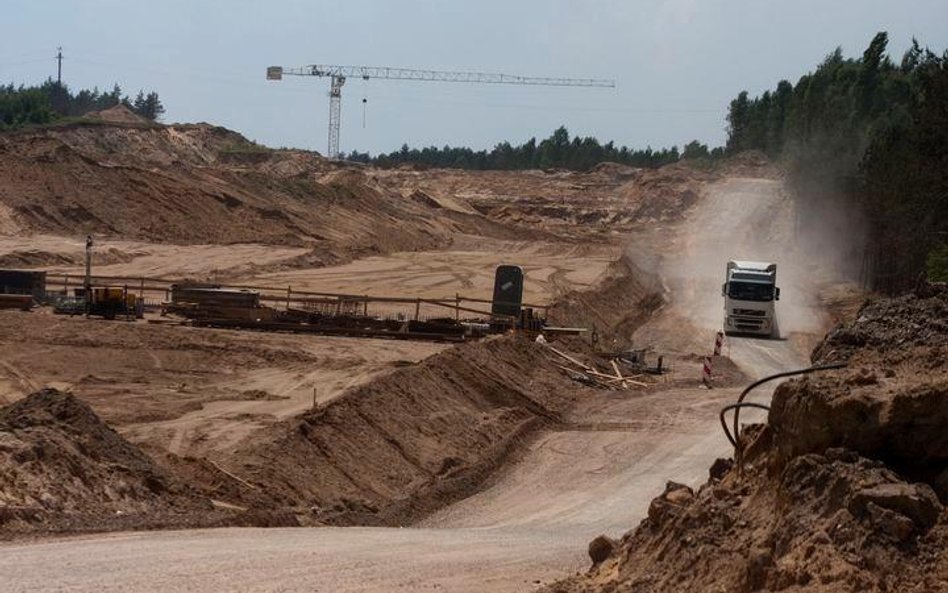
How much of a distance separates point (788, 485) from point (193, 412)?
70.2 feet

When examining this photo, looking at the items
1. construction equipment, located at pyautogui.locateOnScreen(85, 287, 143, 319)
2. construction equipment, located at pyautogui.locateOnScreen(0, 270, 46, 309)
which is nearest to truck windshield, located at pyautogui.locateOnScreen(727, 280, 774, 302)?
construction equipment, located at pyautogui.locateOnScreen(85, 287, 143, 319)

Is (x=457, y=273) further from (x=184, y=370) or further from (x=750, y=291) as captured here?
(x=184, y=370)

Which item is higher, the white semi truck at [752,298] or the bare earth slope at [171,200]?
the bare earth slope at [171,200]

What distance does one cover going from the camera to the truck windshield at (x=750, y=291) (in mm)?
52812

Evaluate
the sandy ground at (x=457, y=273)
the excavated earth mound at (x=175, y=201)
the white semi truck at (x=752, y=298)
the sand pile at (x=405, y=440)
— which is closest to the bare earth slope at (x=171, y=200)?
the excavated earth mound at (x=175, y=201)

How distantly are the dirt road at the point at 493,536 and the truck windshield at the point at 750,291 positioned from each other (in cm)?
179

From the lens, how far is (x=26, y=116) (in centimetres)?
13538

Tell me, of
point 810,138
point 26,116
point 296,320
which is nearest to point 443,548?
point 296,320

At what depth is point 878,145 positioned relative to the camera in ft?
241

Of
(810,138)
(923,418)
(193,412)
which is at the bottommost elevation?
(193,412)

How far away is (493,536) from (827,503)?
31.2 feet

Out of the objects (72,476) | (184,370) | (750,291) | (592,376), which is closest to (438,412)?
(184,370)

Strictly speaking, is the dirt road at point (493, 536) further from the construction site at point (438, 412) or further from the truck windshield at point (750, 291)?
the truck windshield at point (750, 291)

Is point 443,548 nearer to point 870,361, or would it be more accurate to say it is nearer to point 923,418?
point 870,361
